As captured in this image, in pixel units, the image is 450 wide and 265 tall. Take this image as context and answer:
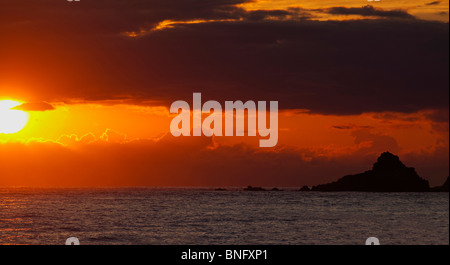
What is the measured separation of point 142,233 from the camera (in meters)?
56.1

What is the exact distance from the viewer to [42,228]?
58.7 meters

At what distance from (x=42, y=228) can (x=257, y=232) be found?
23.0 meters
